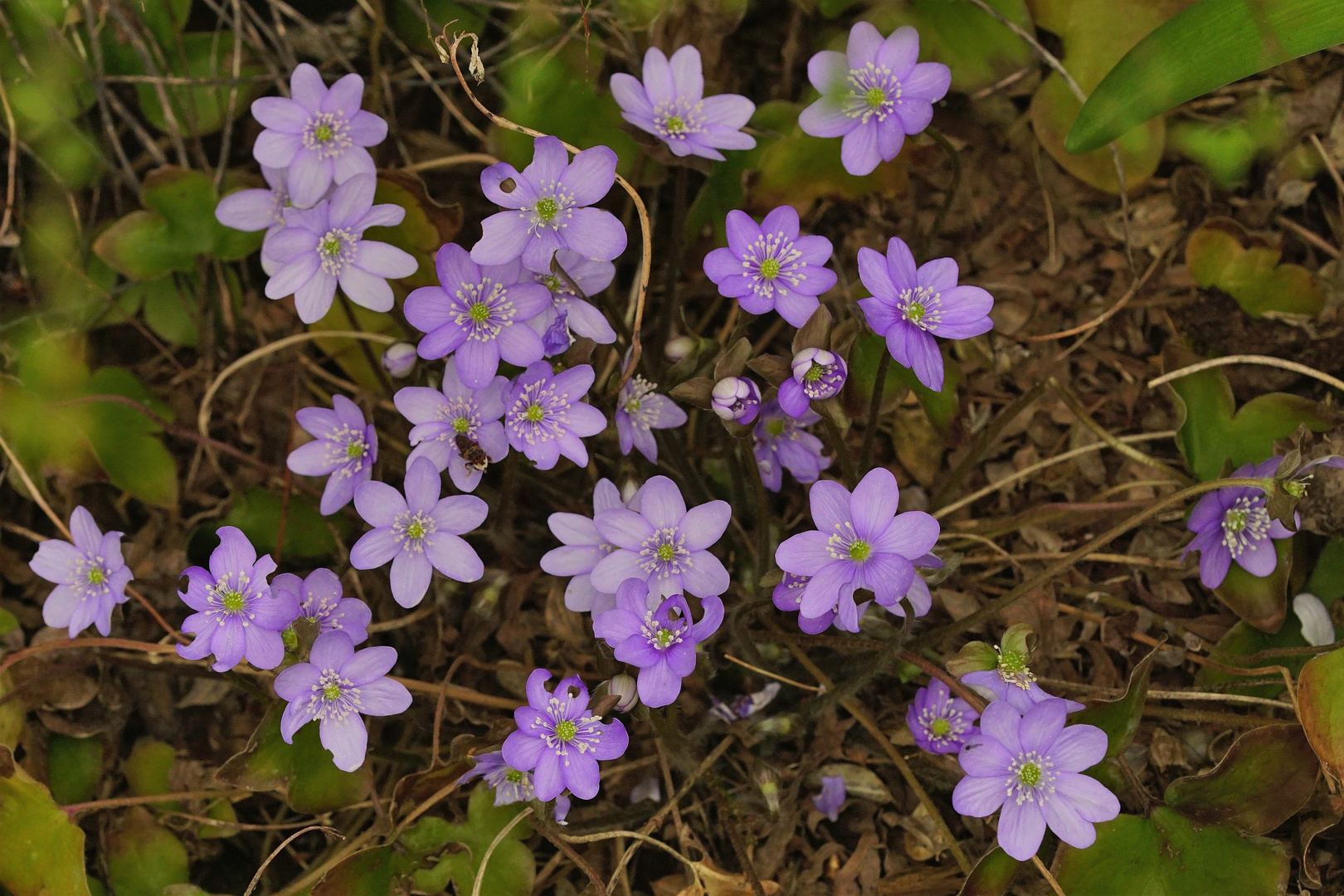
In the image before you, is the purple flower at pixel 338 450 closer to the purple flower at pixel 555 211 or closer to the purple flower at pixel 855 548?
the purple flower at pixel 555 211

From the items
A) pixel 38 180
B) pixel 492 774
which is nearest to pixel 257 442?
pixel 38 180

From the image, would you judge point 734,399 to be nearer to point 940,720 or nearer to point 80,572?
point 940,720

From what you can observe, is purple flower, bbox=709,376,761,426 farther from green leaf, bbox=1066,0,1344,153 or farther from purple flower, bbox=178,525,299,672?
green leaf, bbox=1066,0,1344,153

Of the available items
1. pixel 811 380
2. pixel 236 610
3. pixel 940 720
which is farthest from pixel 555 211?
pixel 940 720

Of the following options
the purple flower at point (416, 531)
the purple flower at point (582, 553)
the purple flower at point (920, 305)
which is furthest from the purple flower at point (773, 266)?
the purple flower at point (416, 531)

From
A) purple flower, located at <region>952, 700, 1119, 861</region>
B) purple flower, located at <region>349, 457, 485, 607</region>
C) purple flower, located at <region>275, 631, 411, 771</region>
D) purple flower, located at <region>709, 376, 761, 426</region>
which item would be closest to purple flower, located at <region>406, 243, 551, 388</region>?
purple flower, located at <region>349, 457, 485, 607</region>

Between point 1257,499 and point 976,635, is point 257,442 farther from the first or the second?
point 1257,499
